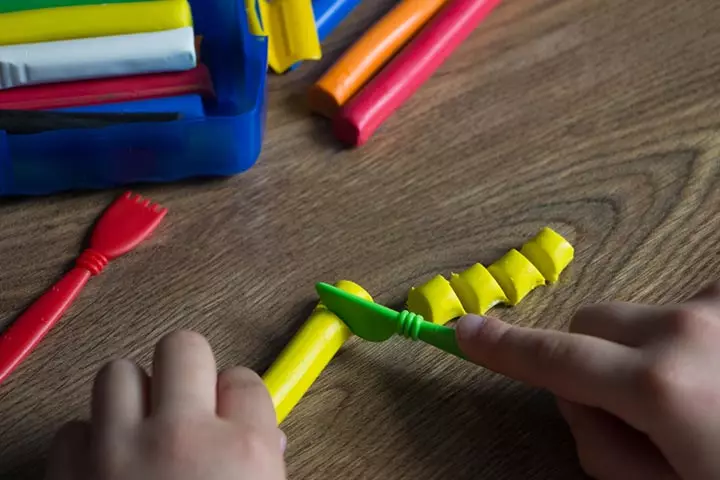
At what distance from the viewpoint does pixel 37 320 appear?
18.8 inches

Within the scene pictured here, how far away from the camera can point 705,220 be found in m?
0.54

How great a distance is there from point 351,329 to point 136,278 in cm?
13

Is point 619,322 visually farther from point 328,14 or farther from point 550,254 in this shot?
point 328,14

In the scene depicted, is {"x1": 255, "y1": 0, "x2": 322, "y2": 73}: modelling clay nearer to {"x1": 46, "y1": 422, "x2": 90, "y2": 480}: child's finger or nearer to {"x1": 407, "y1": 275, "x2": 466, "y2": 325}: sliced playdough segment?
{"x1": 407, "y1": 275, "x2": 466, "y2": 325}: sliced playdough segment

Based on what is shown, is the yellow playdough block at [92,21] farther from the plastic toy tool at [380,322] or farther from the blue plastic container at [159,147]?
the plastic toy tool at [380,322]

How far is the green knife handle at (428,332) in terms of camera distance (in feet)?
1.53

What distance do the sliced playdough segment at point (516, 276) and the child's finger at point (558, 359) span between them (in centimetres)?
5

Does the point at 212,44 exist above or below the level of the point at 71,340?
above

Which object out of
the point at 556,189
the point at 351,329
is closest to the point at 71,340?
the point at 351,329

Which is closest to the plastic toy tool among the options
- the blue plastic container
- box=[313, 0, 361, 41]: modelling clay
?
the blue plastic container

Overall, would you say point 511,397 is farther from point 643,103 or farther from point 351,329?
point 643,103

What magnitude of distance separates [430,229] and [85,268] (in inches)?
8.1

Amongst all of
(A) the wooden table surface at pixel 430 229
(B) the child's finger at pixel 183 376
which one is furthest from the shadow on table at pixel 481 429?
(B) the child's finger at pixel 183 376

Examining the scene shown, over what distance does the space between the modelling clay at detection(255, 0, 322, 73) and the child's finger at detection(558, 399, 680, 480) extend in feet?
0.98
